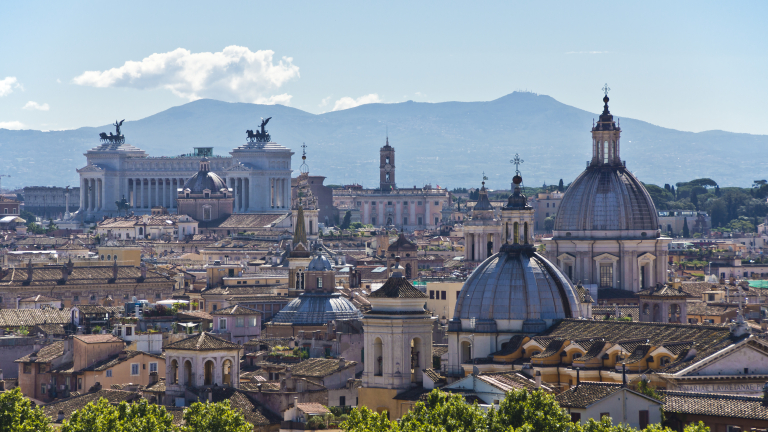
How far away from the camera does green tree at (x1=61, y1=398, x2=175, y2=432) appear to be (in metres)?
46.6

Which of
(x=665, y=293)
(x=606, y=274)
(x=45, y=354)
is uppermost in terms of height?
(x=606, y=274)

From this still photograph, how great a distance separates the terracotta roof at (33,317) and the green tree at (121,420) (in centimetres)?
3421

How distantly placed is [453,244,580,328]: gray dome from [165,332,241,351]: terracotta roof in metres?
10.8

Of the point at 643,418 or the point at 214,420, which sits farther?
the point at 214,420

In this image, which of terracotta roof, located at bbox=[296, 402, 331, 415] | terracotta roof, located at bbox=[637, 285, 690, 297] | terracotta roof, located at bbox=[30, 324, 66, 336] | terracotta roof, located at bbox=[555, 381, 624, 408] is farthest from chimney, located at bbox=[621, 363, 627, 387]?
terracotta roof, located at bbox=[30, 324, 66, 336]

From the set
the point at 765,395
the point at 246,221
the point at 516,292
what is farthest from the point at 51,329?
the point at 246,221

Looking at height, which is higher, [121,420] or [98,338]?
[98,338]

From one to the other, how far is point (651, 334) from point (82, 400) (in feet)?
64.6

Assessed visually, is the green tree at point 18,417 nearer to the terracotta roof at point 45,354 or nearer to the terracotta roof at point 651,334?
the terracotta roof at point 651,334

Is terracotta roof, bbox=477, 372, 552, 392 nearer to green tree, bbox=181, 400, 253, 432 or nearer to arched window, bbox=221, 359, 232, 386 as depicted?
green tree, bbox=181, 400, 253, 432

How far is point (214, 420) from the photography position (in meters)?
47.4

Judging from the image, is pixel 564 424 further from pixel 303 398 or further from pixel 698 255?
pixel 698 255

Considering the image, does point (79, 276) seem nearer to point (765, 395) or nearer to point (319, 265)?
point (319, 265)

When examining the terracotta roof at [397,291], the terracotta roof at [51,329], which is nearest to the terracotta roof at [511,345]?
the terracotta roof at [397,291]
